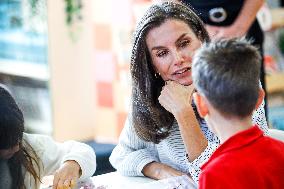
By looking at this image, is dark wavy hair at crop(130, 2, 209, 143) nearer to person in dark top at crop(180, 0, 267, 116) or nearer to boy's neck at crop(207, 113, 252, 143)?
boy's neck at crop(207, 113, 252, 143)

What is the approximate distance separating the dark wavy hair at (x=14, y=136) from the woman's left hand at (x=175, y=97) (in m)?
0.40

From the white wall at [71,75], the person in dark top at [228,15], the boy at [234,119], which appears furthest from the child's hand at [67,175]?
the white wall at [71,75]

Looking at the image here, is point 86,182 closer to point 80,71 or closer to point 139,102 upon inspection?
point 139,102

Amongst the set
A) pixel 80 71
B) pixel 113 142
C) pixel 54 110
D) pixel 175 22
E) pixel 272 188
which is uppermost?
pixel 175 22

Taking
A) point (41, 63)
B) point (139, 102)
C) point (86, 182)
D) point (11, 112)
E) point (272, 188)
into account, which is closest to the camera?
point (272, 188)

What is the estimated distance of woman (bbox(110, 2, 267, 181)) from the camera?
159 cm

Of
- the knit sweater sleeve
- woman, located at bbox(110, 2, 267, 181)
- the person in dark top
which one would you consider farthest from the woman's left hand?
the person in dark top

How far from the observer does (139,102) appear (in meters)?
1.65

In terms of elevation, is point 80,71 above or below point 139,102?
below

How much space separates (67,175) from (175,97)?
1.17 feet

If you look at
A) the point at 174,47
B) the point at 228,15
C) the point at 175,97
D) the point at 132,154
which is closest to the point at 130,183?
the point at 132,154

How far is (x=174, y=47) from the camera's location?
5.22 feet

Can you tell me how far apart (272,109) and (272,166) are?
2.81 metres

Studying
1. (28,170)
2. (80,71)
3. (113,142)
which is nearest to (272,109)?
(113,142)
